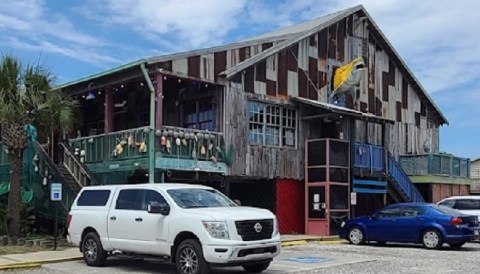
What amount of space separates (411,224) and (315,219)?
16.8ft

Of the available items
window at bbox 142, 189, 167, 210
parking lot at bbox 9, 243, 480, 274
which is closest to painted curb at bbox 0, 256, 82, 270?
parking lot at bbox 9, 243, 480, 274

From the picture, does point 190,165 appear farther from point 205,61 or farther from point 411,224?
point 411,224

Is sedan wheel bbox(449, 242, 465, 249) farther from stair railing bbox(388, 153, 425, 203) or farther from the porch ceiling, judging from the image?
stair railing bbox(388, 153, 425, 203)

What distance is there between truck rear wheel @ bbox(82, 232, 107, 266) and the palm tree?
478 cm

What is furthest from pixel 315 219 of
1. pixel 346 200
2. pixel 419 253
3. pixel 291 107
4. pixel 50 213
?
pixel 50 213

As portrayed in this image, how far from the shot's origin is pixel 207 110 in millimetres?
23203

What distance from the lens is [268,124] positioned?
24.0 meters

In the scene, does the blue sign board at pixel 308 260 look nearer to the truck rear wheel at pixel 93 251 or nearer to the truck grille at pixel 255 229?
the truck grille at pixel 255 229

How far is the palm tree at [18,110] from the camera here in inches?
722

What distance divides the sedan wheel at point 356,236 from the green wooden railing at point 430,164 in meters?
8.71

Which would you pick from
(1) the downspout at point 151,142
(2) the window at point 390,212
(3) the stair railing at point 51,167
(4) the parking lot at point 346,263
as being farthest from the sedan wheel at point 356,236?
(3) the stair railing at point 51,167

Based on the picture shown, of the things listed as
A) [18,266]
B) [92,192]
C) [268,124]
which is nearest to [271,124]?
[268,124]

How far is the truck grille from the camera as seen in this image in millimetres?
12102

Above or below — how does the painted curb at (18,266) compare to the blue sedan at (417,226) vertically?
below
